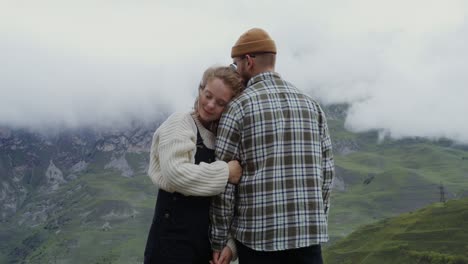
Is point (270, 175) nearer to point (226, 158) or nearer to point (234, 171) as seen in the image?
point (234, 171)

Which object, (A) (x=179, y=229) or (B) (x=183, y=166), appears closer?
(B) (x=183, y=166)

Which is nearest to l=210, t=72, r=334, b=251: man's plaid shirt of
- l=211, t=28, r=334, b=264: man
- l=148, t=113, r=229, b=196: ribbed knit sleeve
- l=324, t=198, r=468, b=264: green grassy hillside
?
l=211, t=28, r=334, b=264: man

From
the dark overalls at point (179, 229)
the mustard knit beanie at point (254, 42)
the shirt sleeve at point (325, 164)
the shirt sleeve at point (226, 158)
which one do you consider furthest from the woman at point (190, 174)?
the shirt sleeve at point (325, 164)

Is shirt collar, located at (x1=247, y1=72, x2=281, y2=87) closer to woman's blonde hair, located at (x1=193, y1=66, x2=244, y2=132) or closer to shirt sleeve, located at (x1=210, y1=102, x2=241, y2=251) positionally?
woman's blonde hair, located at (x1=193, y1=66, x2=244, y2=132)

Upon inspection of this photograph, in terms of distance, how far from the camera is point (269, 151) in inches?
246

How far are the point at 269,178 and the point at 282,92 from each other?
1209mm

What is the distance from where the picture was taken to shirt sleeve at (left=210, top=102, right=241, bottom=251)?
248 inches

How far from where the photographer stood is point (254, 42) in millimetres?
6535

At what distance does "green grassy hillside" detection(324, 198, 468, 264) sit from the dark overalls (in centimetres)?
11927

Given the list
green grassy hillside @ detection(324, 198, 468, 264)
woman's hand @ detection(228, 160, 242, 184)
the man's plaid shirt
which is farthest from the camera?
green grassy hillside @ detection(324, 198, 468, 264)

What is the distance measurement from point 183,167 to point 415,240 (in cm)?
14415

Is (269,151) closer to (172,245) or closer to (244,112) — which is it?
(244,112)

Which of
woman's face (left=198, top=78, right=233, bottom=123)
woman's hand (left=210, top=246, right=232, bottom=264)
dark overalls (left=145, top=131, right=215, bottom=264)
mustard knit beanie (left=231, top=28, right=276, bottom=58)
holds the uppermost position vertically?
mustard knit beanie (left=231, top=28, right=276, bottom=58)

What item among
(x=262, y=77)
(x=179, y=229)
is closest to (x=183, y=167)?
(x=179, y=229)
